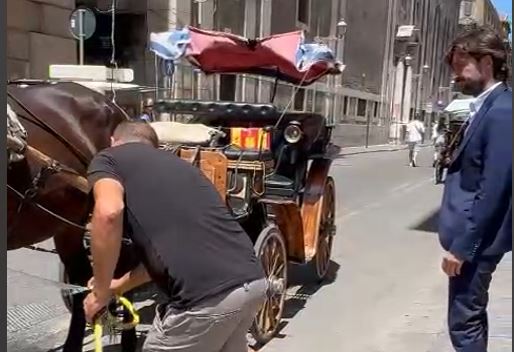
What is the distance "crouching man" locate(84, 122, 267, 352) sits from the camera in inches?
105

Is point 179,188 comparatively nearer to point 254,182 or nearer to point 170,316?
point 170,316

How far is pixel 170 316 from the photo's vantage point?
2.74 m

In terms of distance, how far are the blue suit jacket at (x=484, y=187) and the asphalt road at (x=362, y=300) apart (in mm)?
1974

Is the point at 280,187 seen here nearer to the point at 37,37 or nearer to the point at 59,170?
the point at 59,170

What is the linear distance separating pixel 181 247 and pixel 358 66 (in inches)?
1485

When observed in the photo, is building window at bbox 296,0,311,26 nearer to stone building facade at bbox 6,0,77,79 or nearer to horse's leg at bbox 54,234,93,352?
stone building facade at bbox 6,0,77,79

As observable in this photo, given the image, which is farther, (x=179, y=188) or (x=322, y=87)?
(x=322, y=87)

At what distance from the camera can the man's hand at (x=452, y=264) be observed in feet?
11.4

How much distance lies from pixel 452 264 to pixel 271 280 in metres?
2.07

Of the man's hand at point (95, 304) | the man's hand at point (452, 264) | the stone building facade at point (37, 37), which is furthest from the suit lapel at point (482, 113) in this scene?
the stone building facade at point (37, 37)

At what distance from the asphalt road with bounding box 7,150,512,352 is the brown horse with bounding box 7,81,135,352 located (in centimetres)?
34

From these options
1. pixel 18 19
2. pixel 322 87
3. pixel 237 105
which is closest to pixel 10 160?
pixel 237 105

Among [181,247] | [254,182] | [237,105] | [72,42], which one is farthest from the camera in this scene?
[72,42]

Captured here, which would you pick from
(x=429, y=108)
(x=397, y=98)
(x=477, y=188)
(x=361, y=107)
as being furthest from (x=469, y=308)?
(x=429, y=108)
